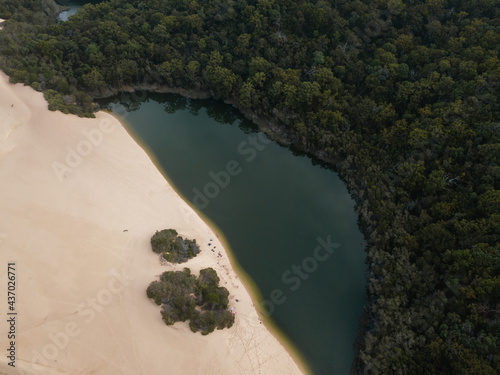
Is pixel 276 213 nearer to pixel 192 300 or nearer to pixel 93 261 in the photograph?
pixel 192 300

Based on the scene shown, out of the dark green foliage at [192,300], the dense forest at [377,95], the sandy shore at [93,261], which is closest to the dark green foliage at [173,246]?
the sandy shore at [93,261]

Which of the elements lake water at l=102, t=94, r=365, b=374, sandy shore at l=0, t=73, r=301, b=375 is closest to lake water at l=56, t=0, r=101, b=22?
lake water at l=102, t=94, r=365, b=374

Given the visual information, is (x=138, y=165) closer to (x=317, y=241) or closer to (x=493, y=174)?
(x=317, y=241)

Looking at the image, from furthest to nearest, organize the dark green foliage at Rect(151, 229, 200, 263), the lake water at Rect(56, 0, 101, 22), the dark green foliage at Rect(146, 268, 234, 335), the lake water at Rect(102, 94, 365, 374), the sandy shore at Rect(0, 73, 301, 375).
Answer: the lake water at Rect(56, 0, 101, 22) → the dark green foliage at Rect(151, 229, 200, 263) → the lake water at Rect(102, 94, 365, 374) → the dark green foliage at Rect(146, 268, 234, 335) → the sandy shore at Rect(0, 73, 301, 375)

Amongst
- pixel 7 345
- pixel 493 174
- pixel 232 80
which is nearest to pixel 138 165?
pixel 232 80

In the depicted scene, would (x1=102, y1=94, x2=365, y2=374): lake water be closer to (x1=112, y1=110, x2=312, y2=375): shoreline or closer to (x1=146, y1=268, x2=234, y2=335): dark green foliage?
(x1=112, y1=110, x2=312, y2=375): shoreline

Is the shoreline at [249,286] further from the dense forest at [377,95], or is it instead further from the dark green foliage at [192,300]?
the dense forest at [377,95]

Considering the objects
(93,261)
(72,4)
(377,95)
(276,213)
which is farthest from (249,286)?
(72,4)
